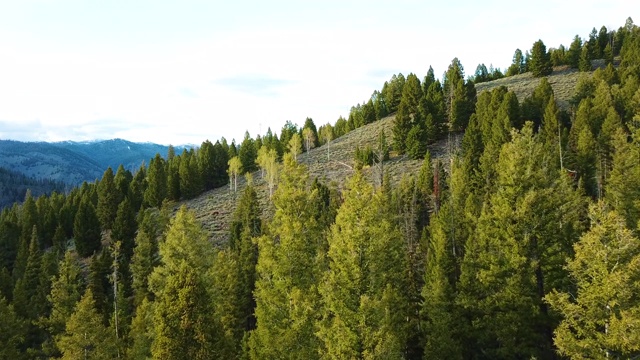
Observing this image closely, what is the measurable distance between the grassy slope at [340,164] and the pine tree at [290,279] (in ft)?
152

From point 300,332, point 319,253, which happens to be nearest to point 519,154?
point 319,253

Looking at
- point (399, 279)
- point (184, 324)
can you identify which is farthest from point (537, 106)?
point (184, 324)

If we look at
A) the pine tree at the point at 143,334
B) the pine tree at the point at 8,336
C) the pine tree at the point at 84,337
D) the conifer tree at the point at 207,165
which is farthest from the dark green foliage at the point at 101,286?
the conifer tree at the point at 207,165

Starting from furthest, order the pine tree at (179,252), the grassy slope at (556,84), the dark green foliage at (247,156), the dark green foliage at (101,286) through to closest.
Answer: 1. the dark green foliage at (247,156)
2. the grassy slope at (556,84)
3. the dark green foliage at (101,286)
4. the pine tree at (179,252)

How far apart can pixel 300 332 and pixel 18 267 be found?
62.8 meters

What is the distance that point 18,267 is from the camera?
64938 millimetres

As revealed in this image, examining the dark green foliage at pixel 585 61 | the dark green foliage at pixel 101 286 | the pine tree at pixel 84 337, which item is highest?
the dark green foliage at pixel 585 61

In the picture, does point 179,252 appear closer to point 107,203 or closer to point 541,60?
point 107,203

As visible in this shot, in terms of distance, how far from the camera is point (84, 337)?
28234mm

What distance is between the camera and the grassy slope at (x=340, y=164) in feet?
270

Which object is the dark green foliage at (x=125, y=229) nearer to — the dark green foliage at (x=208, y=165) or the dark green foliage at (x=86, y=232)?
the dark green foliage at (x=86, y=232)

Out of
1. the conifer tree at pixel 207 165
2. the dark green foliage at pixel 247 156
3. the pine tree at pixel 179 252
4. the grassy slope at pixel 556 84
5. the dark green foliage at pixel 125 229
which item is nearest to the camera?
the pine tree at pixel 179 252

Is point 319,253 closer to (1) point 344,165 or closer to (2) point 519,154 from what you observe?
(2) point 519,154

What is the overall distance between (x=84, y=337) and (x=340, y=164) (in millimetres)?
75286
